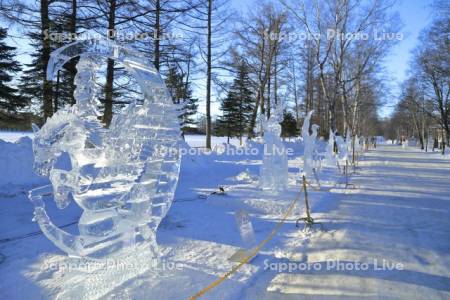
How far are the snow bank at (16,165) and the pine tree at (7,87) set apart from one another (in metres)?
12.9

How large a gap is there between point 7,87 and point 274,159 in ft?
64.4

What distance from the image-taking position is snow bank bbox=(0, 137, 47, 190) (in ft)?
32.9

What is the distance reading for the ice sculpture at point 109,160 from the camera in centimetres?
366

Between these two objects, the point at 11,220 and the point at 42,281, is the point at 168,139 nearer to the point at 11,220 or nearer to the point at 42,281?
the point at 42,281

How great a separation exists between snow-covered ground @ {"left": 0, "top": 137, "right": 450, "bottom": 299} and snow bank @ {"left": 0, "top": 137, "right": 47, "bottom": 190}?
121mm

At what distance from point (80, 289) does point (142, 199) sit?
3.93ft

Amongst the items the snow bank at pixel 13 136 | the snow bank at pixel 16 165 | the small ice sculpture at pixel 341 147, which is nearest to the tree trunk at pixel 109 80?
the snow bank at pixel 13 136

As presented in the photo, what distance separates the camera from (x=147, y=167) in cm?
441

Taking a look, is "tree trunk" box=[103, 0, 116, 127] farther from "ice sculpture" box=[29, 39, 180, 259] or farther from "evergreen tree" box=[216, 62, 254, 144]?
"evergreen tree" box=[216, 62, 254, 144]

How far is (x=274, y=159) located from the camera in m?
10.5

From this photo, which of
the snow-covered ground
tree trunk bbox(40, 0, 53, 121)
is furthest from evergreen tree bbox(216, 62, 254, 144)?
the snow-covered ground

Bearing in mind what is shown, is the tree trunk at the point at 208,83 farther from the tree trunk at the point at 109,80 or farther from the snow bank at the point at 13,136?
the snow bank at the point at 13,136

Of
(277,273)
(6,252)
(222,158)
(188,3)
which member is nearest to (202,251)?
(277,273)

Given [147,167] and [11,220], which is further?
[11,220]
